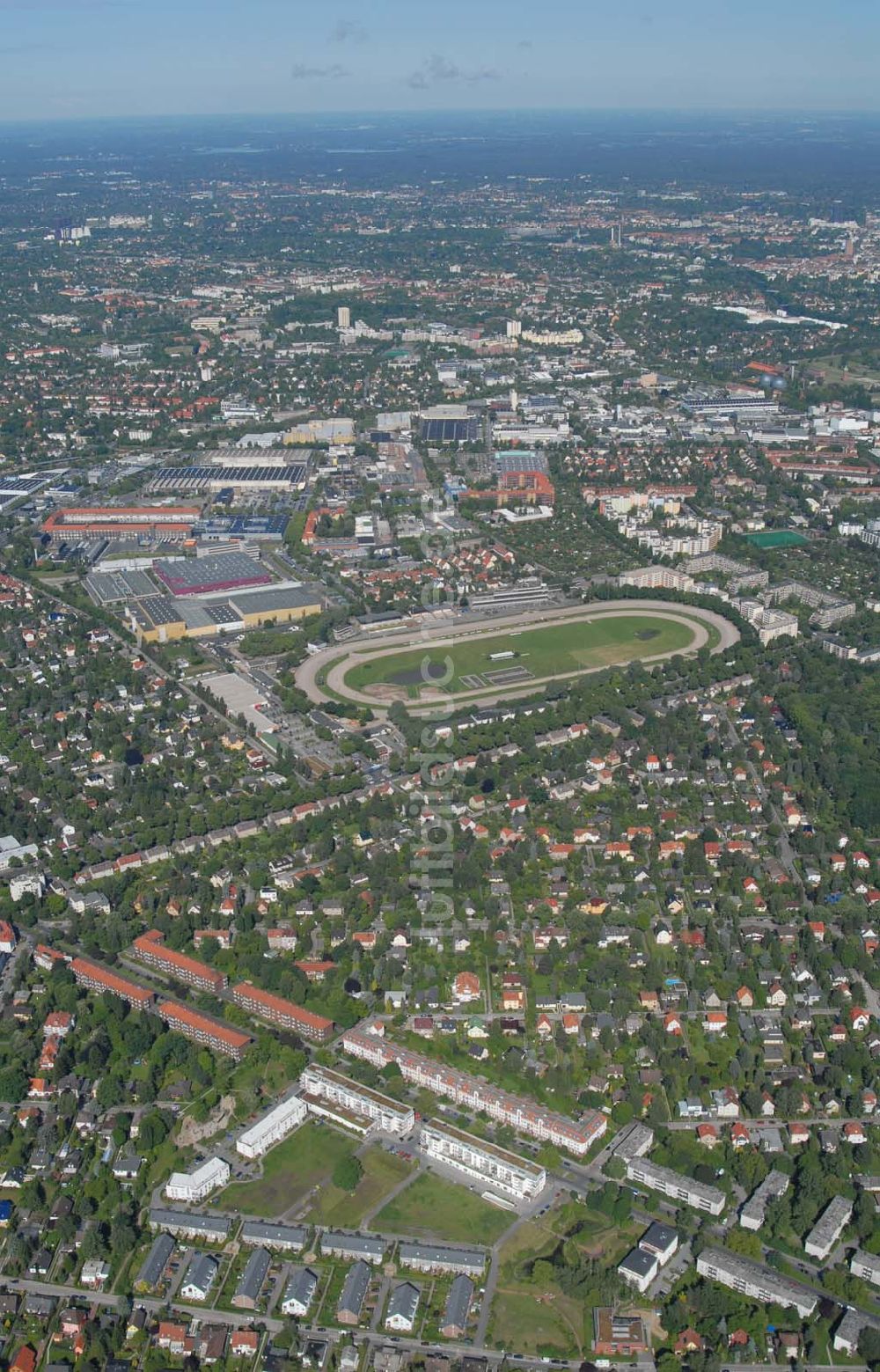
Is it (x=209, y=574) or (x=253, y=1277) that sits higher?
(x=209, y=574)

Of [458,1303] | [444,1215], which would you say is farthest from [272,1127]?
[458,1303]

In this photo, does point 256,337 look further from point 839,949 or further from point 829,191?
point 829,191

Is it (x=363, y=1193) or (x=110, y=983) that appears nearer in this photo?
(x=363, y=1193)

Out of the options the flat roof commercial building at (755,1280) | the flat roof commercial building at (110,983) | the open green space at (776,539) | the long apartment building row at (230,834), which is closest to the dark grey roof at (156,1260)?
the flat roof commercial building at (110,983)

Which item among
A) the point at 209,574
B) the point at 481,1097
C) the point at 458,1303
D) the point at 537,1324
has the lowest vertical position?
the point at 537,1324

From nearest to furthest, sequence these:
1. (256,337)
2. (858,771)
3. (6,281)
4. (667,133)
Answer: (858,771) < (256,337) < (6,281) < (667,133)

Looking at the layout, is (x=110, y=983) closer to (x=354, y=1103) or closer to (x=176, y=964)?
(x=176, y=964)

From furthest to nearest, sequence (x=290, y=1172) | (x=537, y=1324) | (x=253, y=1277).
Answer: (x=290, y=1172)
(x=253, y=1277)
(x=537, y=1324)

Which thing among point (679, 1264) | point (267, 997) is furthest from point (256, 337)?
point (679, 1264)

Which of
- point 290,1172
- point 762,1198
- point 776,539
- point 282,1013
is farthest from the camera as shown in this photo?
point 776,539
